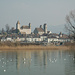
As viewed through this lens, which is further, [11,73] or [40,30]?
[40,30]

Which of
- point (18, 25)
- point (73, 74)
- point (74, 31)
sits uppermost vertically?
point (18, 25)

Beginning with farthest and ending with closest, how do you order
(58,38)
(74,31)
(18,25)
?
1. (18,25)
2. (58,38)
3. (74,31)

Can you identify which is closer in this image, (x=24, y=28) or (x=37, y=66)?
(x=37, y=66)

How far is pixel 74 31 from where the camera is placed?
43.0m

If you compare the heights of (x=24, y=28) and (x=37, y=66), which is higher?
(x=24, y=28)

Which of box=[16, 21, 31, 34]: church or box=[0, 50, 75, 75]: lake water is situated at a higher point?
box=[16, 21, 31, 34]: church

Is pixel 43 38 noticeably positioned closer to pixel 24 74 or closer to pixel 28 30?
pixel 28 30

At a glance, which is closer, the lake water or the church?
the lake water

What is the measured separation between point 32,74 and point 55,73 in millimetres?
1596

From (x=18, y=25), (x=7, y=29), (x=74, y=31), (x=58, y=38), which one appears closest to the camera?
(x=74, y=31)

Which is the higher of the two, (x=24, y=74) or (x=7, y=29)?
(x=7, y=29)

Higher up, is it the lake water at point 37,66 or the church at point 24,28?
the church at point 24,28

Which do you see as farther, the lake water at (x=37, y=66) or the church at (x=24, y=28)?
the church at (x=24, y=28)

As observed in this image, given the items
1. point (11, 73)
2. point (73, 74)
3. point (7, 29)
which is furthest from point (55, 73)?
point (7, 29)
